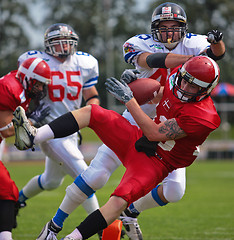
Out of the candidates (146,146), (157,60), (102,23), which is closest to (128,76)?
(157,60)

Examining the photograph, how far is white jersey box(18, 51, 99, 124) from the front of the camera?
4840 millimetres

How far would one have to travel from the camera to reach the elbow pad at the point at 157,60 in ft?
12.2

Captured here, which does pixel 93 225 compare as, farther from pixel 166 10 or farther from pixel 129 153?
pixel 166 10

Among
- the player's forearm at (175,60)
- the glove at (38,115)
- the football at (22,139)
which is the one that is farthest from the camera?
the glove at (38,115)

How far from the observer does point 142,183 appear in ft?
10.7

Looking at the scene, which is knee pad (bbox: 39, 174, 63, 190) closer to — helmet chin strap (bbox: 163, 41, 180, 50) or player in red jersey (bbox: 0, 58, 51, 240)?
player in red jersey (bbox: 0, 58, 51, 240)

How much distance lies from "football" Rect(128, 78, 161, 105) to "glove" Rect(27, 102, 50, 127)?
1151 millimetres

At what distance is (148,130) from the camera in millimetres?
3336

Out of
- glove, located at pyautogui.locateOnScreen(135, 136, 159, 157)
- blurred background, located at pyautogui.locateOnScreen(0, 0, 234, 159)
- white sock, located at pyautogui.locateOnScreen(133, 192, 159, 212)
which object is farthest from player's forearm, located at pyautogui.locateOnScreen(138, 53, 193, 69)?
blurred background, located at pyautogui.locateOnScreen(0, 0, 234, 159)

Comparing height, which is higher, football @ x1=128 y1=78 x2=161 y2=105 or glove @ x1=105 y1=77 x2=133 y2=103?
glove @ x1=105 y1=77 x2=133 y2=103

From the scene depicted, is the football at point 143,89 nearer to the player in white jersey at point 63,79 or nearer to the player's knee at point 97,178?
the player's knee at point 97,178

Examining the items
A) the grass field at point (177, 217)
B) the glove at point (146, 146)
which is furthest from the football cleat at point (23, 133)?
the grass field at point (177, 217)

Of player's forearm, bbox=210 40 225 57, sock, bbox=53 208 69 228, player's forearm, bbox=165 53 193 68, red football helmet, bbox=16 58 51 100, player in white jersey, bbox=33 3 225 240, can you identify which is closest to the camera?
player's forearm, bbox=210 40 225 57

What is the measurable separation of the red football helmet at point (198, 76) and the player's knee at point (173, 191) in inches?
36.5
